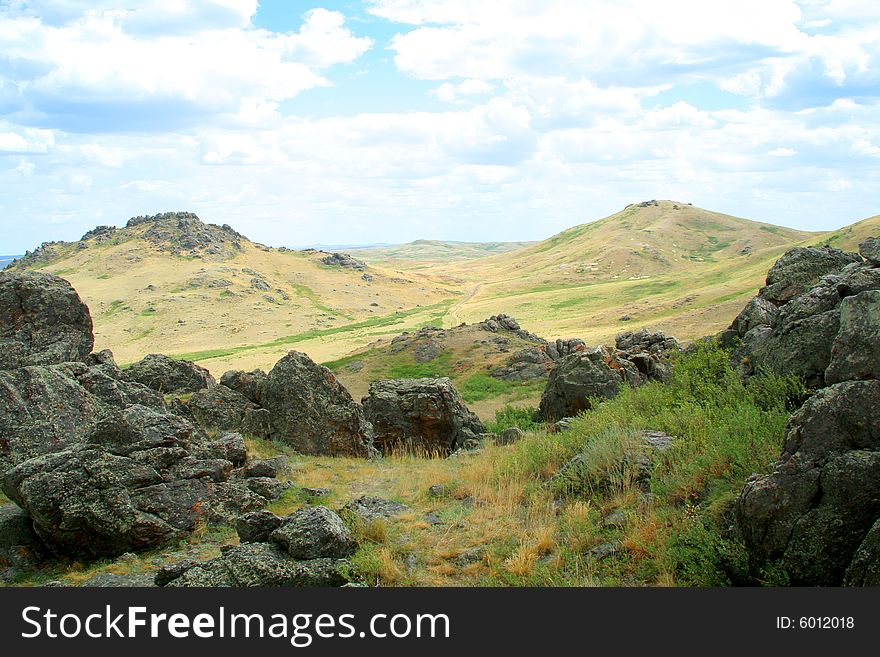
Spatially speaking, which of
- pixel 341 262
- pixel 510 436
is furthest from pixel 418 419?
pixel 341 262

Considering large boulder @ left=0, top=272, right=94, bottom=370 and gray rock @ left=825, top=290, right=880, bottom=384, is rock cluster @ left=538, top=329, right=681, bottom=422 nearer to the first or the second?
gray rock @ left=825, top=290, right=880, bottom=384

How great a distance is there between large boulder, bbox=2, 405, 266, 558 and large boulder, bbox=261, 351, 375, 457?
6569 millimetres

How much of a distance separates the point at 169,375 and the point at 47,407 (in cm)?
1058

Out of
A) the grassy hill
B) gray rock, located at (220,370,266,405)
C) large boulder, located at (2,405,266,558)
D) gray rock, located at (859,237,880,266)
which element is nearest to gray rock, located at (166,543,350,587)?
large boulder, located at (2,405,266,558)

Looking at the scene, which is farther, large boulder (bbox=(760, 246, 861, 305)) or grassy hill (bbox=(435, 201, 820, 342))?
grassy hill (bbox=(435, 201, 820, 342))

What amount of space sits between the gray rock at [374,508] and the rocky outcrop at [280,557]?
1636 millimetres

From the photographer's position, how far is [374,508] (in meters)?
10.1

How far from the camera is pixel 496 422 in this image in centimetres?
2619

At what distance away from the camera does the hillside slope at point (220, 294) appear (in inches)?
3024

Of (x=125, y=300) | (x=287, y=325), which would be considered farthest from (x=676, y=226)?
(x=125, y=300)

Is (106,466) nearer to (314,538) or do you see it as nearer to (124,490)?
(124,490)

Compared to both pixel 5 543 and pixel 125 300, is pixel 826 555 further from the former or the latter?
pixel 125 300

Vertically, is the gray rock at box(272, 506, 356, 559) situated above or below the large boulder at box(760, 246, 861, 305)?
below

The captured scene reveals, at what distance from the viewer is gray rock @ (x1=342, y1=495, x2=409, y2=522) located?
31.6 feet
